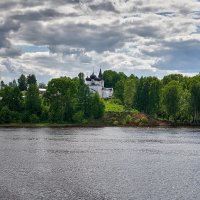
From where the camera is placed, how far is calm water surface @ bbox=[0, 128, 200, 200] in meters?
48.5

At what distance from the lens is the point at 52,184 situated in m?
52.6

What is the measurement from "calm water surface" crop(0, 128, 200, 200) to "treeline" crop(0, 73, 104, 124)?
2918 inches

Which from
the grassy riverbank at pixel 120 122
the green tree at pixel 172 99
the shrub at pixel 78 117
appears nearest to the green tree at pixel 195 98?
the green tree at pixel 172 99

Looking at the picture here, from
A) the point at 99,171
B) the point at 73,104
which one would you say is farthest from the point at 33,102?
the point at 99,171

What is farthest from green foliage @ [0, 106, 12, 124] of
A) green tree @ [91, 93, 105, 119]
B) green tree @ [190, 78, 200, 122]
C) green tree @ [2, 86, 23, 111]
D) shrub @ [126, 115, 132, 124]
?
green tree @ [190, 78, 200, 122]

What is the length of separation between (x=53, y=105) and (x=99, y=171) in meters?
116

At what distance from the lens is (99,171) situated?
205ft

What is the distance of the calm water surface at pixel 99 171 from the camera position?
48.5 metres

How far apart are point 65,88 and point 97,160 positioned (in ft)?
355

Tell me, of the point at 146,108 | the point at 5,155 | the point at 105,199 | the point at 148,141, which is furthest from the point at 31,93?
the point at 105,199

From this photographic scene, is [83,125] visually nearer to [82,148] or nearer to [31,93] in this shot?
[31,93]

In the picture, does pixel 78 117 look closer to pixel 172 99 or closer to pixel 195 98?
pixel 172 99

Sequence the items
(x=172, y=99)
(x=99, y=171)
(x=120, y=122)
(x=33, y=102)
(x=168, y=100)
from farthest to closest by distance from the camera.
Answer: (x=33, y=102)
(x=120, y=122)
(x=168, y=100)
(x=172, y=99)
(x=99, y=171)

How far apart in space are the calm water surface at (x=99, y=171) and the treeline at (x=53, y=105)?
7412 centimetres
